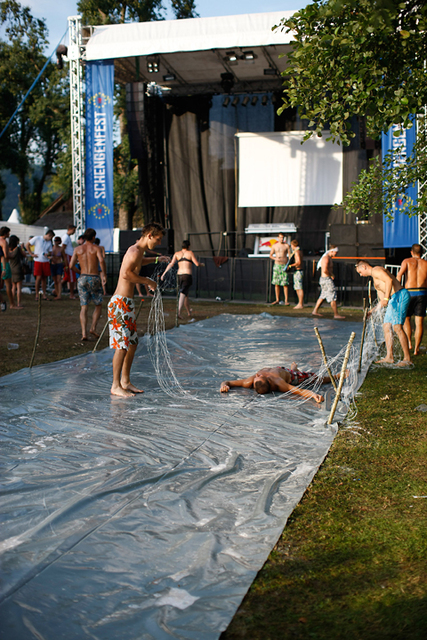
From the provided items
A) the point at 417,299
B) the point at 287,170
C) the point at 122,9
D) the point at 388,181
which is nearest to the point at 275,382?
the point at 417,299

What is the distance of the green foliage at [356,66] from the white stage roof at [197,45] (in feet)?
26.7

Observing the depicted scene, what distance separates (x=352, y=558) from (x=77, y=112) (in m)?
16.0

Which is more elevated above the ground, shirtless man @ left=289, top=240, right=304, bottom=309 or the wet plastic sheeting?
shirtless man @ left=289, top=240, right=304, bottom=309

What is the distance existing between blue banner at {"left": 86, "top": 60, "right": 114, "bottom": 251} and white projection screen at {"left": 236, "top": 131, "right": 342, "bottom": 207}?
213 inches

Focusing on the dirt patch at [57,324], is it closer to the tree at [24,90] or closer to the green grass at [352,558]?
the green grass at [352,558]

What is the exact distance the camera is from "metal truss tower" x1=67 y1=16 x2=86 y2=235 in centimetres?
1554

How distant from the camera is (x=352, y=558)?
2.37 metres

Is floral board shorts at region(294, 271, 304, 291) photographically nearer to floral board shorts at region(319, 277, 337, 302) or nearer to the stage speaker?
floral board shorts at region(319, 277, 337, 302)

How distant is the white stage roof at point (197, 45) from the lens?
47.3 ft

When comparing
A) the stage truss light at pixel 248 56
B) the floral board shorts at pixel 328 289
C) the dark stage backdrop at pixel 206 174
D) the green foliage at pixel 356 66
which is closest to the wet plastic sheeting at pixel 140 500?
the green foliage at pixel 356 66

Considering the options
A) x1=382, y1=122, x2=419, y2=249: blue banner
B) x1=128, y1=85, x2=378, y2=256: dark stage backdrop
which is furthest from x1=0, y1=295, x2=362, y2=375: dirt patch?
x1=128, y1=85, x2=378, y2=256: dark stage backdrop

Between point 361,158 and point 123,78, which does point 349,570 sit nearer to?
point 361,158

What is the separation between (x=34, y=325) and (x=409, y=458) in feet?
25.0

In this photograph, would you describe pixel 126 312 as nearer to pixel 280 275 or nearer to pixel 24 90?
pixel 280 275
